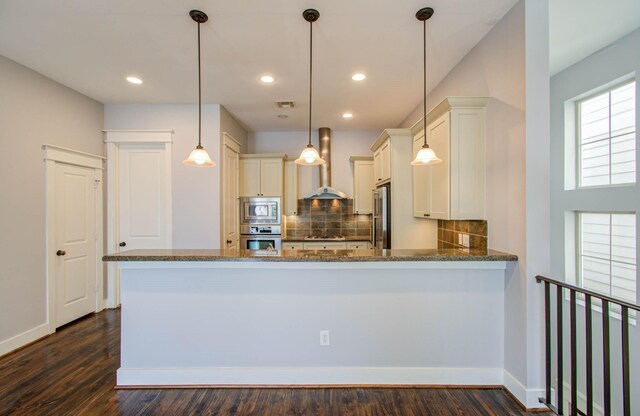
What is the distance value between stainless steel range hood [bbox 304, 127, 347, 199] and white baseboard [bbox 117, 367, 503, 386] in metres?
3.15

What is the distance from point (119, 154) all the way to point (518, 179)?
478 cm

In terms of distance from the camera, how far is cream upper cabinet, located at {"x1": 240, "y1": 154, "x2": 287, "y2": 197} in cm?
499

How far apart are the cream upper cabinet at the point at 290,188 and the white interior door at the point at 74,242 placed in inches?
111

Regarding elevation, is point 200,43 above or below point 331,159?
above

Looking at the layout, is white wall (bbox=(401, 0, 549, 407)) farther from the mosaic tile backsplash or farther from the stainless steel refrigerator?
the mosaic tile backsplash

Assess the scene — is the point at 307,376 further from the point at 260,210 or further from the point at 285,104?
the point at 285,104

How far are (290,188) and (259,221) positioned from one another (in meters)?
0.83

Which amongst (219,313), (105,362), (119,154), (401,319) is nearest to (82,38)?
(119,154)

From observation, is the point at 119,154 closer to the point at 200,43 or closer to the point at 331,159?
the point at 200,43

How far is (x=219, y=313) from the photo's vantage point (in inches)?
89.2

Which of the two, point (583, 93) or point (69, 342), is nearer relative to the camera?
point (69, 342)

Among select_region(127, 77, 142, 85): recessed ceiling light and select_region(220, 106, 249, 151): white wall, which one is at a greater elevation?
select_region(127, 77, 142, 85): recessed ceiling light

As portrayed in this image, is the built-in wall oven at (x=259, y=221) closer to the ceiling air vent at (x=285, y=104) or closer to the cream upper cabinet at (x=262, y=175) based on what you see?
the cream upper cabinet at (x=262, y=175)

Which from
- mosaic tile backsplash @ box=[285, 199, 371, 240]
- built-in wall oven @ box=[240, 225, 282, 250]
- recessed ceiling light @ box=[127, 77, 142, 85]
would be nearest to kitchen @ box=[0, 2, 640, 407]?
recessed ceiling light @ box=[127, 77, 142, 85]
